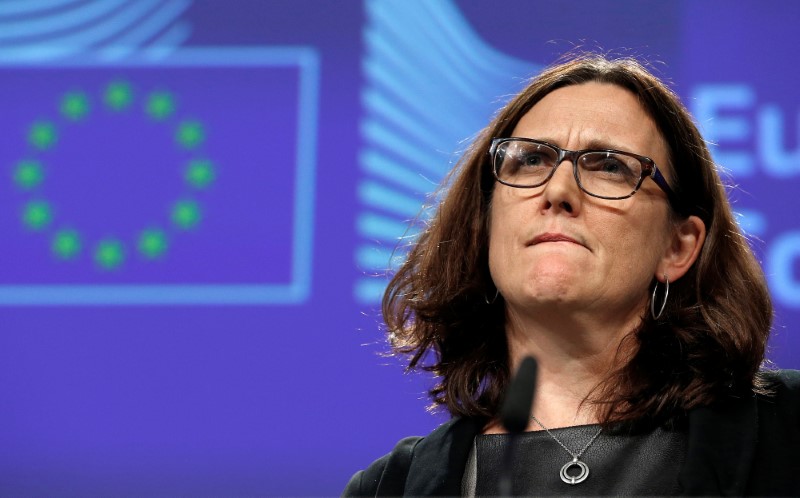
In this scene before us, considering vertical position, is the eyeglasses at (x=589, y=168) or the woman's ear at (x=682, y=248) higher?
the eyeglasses at (x=589, y=168)

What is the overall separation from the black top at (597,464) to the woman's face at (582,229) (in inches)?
8.6

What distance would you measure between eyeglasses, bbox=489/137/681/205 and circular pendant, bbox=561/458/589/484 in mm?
443

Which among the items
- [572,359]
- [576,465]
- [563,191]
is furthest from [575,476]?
[563,191]

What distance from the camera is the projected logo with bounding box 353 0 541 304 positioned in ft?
9.29

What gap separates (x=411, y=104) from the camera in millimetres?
2889

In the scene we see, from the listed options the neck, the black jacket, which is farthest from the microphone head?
the neck

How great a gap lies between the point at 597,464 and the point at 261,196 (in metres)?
1.42

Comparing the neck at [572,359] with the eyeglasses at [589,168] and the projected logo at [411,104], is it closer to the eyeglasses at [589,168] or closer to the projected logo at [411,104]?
the eyeglasses at [589,168]

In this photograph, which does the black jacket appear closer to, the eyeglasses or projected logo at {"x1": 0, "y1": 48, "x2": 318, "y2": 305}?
the eyeglasses

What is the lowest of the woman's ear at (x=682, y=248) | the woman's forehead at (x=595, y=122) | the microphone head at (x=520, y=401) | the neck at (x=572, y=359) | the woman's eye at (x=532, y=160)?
the neck at (x=572, y=359)

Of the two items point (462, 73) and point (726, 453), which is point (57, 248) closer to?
point (462, 73)

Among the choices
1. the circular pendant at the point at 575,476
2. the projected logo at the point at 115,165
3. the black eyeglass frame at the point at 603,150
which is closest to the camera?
the circular pendant at the point at 575,476

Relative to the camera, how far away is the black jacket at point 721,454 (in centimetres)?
162

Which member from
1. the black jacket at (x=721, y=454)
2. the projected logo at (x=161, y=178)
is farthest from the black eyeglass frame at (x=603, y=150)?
the projected logo at (x=161, y=178)
